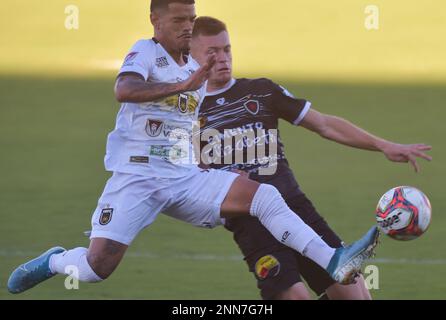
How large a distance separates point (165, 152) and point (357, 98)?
14.8 meters

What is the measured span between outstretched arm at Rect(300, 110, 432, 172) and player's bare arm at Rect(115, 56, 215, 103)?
1.27 metres

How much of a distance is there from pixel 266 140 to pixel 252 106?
Answer: 273 mm

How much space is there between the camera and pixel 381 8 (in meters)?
29.3

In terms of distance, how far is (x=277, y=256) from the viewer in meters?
7.04

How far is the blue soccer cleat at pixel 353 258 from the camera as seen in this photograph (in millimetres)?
6473

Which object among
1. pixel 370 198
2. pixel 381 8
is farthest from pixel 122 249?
pixel 381 8

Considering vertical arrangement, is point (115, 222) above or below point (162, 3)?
below

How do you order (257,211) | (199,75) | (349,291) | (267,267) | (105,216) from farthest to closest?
(349,291) < (267,267) < (105,216) < (257,211) < (199,75)

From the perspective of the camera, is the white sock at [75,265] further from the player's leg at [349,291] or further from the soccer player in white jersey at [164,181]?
the player's leg at [349,291]

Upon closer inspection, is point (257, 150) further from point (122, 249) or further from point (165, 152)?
point (122, 249)

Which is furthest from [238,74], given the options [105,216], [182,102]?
[105,216]

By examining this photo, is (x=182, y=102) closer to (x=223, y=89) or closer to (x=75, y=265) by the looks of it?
(x=223, y=89)

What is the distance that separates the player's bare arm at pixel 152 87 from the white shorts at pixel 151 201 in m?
0.67

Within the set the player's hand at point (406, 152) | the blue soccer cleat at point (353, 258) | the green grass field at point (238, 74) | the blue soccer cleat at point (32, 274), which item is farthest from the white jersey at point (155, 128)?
the green grass field at point (238, 74)
